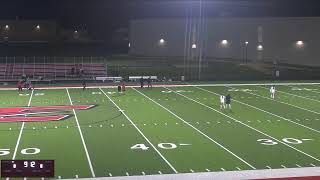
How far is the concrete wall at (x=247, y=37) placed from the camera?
145ft

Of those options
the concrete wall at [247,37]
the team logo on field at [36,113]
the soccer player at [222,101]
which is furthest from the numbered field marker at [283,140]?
the concrete wall at [247,37]

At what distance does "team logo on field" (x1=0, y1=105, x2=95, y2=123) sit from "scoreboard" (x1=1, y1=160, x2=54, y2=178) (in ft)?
41.2

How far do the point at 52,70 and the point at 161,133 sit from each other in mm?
26658

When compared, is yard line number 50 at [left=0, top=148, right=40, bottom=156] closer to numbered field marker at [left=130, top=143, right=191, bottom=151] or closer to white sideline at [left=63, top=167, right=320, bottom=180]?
numbered field marker at [left=130, top=143, right=191, bottom=151]

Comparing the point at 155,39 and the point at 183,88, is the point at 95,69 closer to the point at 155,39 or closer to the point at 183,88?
the point at 155,39

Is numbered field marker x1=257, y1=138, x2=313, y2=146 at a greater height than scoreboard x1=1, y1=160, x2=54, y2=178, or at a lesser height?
lesser

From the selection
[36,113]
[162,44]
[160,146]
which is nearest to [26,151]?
[160,146]

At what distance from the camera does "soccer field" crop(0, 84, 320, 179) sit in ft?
47.9

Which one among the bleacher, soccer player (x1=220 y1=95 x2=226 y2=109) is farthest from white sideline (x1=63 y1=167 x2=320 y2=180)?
the bleacher

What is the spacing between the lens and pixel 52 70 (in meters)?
43.8

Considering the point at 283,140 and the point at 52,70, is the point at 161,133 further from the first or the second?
the point at 52,70

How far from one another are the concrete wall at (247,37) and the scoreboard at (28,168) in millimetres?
36658

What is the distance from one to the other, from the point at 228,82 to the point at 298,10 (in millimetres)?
10071

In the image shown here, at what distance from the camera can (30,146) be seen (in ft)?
54.9
